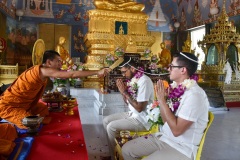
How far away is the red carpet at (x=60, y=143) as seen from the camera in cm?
181

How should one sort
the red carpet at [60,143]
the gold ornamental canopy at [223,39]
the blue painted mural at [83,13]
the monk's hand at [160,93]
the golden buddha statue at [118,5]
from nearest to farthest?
the red carpet at [60,143] < the monk's hand at [160,93] < the gold ornamental canopy at [223,39] < the golden buddha statue at [118,5] < the blue painted mural at [83,13]

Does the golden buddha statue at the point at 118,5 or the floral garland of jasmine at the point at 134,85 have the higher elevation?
the golden buddha statue at the point at 118,5

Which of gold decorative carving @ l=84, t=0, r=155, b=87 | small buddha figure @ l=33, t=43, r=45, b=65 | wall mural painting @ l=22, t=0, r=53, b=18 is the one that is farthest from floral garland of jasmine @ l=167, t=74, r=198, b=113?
wall mural painting @ l=22, t=0, r=53, b=18

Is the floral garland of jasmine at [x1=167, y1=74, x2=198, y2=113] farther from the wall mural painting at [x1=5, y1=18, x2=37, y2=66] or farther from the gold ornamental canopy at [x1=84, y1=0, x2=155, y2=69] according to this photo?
the wall mural painting at [x1=5, y1=18, x2=37, y2=66]

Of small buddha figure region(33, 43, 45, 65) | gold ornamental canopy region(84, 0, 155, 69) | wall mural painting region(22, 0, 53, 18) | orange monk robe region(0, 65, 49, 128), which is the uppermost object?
wall mural painting region(22, 0, 53, 18)

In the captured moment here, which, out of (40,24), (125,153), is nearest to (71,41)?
(40,24)

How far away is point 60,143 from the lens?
2.11 metres

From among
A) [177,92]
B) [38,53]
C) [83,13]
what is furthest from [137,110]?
[83,13]

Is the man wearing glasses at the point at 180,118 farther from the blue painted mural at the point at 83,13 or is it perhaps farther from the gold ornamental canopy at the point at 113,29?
the blue painted mural at the point at 83,13

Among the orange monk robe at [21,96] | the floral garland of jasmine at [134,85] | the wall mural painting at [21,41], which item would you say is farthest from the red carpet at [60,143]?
the wall mural painting at [21,41]

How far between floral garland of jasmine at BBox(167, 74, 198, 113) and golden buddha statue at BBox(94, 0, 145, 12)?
819 cm

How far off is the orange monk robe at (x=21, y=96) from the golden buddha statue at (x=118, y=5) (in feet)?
25.0

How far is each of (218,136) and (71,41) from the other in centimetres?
1061

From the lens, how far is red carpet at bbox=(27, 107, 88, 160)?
1.81m
